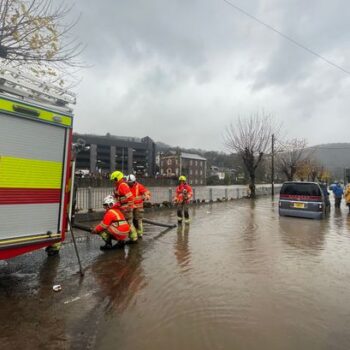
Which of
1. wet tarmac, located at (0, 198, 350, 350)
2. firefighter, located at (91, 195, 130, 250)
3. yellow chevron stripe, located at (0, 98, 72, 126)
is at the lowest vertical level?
wet tarmac, located at (0, 198, 350, 350)

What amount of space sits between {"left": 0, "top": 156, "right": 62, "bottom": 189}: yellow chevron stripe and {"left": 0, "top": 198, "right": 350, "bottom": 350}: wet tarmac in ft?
5.04

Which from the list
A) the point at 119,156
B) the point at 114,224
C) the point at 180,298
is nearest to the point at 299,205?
the point at 114,224

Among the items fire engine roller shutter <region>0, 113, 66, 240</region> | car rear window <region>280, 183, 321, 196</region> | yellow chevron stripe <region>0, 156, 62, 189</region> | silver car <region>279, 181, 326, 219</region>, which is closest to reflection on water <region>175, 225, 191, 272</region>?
fire engine roller shutter <region>0, 113, 66, 240</region>

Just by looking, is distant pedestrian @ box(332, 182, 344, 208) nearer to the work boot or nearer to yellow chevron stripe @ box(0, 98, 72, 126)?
the work boot

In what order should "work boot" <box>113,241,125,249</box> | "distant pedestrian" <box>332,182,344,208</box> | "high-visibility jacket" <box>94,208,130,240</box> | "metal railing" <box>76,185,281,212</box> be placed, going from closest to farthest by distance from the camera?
1. "high-visibility jacket" <box>94,208,130,240</box>
2. "work boot" <box>113,241,125,249</box>
3. "metal railing" <box>76,185,281,212</box>
4. "distant pedestrian" <box>332,182,344,208</box>

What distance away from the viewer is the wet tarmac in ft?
12.5

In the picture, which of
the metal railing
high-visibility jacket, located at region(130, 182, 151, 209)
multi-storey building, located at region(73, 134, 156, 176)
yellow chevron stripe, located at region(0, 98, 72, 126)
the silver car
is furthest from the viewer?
multi-storey building, located at region(73, 134, 156, 176)

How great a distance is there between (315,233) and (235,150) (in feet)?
70.1

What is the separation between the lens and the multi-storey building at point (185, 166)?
10556 centimetres

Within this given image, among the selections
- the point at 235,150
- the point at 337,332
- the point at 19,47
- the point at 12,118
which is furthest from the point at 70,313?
the point at 235,150

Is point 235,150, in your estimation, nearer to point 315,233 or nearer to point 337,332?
point 315,233

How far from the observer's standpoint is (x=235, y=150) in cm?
3216

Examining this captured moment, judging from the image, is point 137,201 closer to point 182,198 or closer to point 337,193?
point 182,198

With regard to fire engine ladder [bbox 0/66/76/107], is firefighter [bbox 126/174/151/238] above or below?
below
